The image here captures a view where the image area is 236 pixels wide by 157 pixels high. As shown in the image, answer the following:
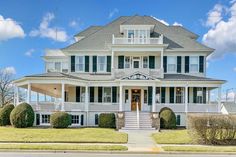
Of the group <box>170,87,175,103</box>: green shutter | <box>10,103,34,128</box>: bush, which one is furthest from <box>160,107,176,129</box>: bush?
<box>10,103,34,128</box>: bush

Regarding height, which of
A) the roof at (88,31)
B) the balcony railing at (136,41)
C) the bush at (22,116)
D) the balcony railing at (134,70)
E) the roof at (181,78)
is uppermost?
the roof at (88,31)

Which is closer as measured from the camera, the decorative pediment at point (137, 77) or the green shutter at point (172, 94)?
the decorative pediment at point (137, 77)

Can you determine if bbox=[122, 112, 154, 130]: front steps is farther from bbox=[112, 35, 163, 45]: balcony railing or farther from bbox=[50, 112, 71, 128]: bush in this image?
bbox=[112, 35, 163, 45]: balcony railing

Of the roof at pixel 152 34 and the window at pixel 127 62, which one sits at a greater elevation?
the roof at pixel 152 34

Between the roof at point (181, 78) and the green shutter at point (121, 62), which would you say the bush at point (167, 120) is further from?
the green shutter at point (121, 62)

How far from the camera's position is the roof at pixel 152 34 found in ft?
116

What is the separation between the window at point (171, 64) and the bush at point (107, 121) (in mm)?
8790

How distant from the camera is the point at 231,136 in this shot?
67.2ft

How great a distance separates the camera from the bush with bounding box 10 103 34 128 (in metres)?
28.2

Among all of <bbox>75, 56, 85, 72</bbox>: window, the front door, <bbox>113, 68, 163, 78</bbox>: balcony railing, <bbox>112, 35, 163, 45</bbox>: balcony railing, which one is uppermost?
<bbox>112, 35, 163, 45</bbox>: balcony railing

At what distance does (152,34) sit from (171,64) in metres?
4.28

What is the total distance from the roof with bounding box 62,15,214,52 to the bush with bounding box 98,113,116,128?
25.9 ft

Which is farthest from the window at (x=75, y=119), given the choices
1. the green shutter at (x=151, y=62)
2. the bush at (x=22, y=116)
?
the green shutter at (x=151, y=62)

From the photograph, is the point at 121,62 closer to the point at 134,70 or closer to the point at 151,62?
the point at 134,70
